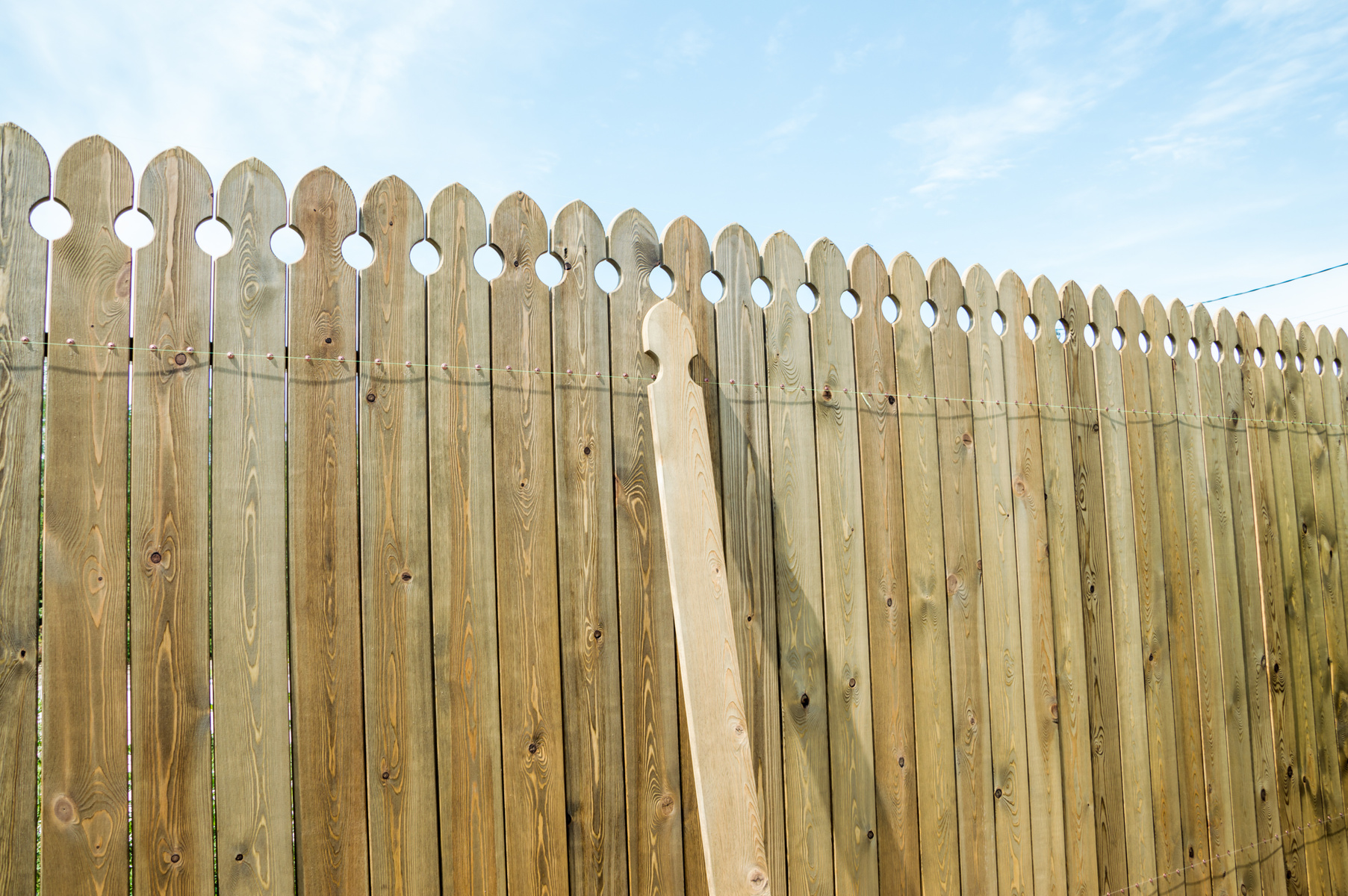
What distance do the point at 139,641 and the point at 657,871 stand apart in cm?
125

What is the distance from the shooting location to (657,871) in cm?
199

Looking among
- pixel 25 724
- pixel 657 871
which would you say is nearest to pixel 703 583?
pixel 657 871

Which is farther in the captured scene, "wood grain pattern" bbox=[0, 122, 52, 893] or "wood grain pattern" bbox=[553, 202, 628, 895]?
"wood grain pattern" bbox=[553, 202, 628, 895]

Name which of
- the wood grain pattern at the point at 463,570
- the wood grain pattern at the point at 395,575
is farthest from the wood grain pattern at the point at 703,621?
the wood grain pattern at the point at 395,575

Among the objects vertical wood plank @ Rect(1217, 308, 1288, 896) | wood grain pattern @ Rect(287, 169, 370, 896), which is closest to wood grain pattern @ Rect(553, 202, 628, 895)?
wood grain pattern @ Rect(287, 169, 370, 896)

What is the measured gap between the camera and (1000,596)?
2541mm

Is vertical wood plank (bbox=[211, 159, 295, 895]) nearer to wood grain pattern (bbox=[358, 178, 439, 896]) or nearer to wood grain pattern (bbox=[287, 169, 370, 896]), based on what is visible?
wood grain pattern (bbox=[287, 169, 370, 896])

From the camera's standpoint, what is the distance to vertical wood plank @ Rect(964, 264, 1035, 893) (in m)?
2.48

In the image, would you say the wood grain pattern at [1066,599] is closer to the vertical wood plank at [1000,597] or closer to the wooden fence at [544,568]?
the wooden fence at [544,568]

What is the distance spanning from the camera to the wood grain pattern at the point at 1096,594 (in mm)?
2660

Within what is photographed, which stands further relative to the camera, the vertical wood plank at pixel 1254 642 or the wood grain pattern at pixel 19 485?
the vertical wood plank at pixel 1254 642

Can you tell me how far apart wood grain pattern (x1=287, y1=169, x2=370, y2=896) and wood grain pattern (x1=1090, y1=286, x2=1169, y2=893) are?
92.5 inches

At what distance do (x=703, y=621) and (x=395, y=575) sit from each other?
0.68 m

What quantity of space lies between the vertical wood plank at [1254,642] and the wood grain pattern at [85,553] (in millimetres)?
3470
